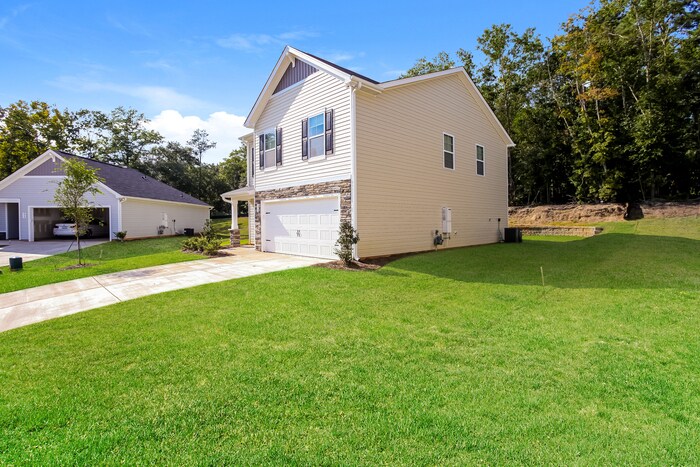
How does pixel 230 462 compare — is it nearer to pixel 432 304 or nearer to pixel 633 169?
pixel 432 304

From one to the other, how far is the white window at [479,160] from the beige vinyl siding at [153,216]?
19356 millimetres

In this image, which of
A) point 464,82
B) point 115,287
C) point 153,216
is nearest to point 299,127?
point 464,82

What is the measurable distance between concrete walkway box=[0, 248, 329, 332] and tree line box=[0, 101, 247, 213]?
98.6 ft

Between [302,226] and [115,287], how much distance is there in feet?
20.1

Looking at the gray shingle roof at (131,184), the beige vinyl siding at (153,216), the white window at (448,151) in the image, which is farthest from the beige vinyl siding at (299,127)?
the gray shingle roof at (131,184)

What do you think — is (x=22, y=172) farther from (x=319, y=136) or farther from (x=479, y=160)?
(x=479, y=160)

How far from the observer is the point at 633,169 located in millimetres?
20562

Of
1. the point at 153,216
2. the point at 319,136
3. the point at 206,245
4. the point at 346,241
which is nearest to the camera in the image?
the point at 346,241

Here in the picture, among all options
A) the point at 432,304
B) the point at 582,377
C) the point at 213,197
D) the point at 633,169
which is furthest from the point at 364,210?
the point at 213,197

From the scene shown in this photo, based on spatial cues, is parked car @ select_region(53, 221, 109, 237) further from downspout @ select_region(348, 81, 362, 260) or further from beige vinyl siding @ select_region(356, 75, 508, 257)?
beige vinyl siding @ select_region(356, 75, 508, 257)

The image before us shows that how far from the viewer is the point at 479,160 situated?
15648 millimetres

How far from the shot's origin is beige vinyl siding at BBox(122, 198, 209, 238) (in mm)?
19781

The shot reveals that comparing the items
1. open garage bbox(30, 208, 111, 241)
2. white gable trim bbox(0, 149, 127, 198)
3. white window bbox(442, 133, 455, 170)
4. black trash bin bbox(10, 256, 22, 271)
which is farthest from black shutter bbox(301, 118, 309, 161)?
white gable trim bbox(0, 149, 127, 198)

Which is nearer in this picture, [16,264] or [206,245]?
[16,264]
